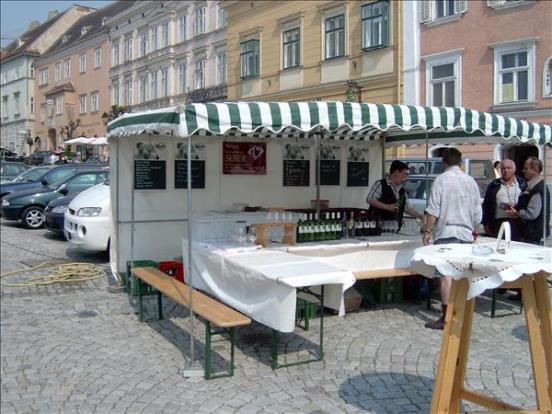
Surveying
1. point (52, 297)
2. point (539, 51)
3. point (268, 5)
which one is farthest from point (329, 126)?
point (268, 5)

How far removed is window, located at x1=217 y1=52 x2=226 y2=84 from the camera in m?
35.5

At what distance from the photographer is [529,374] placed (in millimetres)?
4984

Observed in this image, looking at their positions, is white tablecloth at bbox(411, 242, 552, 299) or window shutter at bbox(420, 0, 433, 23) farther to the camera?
window shutter at bbox(420, 0, 433, 23)

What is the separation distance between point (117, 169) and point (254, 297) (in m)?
3.56

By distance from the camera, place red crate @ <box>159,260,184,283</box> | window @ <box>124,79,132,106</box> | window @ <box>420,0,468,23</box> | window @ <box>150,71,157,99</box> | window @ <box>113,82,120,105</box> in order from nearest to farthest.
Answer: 1. red crate @ <box>159,260,184,283</box>
2. window @ <box>420,0,468,23</box>
3. window @ <box>150,71,157,99</box>
4. window @ <box>124,79,132,106</box>
5. window @ <box>113,82,120,105</box>

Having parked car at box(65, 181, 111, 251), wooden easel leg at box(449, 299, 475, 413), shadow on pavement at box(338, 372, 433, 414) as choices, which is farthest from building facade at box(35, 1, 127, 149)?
wooden easel leg at box(449, 299, 475, 413)

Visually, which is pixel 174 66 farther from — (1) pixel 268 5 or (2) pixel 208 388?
(2) pixel 208 388

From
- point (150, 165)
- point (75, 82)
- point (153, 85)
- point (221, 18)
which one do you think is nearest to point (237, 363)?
point (150, 165)

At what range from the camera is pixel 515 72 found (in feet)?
61.7

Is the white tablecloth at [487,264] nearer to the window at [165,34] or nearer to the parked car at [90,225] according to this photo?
the parked car at [90,225]

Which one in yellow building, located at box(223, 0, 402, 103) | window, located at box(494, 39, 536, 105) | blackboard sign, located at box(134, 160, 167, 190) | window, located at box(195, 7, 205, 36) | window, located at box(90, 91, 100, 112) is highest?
window, located at box(195, 7, 205, 36)

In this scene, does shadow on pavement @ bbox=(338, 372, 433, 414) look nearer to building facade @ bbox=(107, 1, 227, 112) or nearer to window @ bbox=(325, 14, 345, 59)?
window @ bbox=(325, 14, 345, 59)

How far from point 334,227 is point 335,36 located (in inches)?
719

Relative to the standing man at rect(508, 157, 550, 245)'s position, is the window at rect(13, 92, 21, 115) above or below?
above
